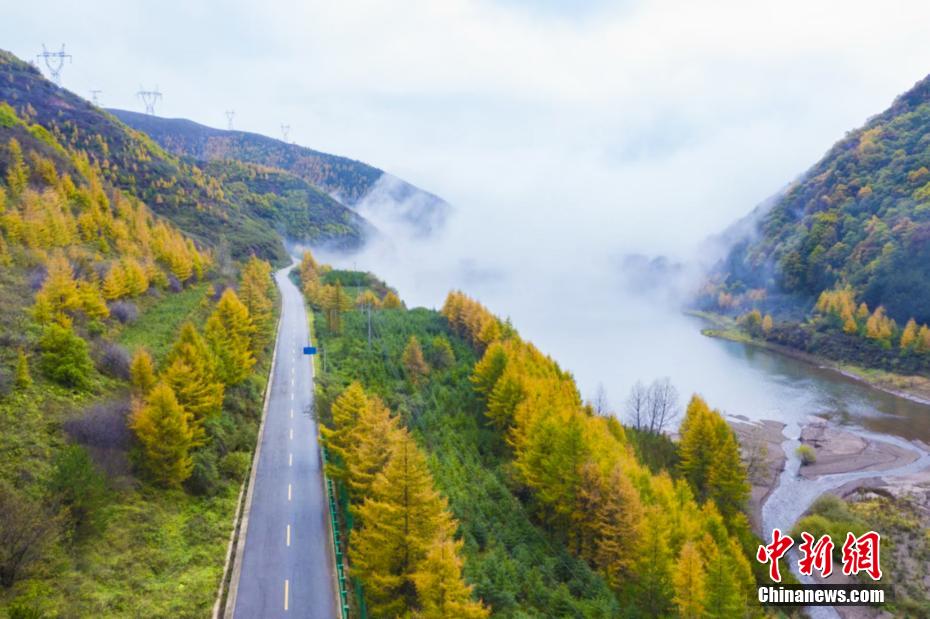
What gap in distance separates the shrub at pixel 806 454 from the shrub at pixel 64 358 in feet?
228

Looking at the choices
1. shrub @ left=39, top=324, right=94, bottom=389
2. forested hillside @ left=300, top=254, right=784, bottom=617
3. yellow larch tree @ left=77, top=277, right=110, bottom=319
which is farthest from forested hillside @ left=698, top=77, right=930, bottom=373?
yellow larch tree @ left=77, top=277, right=110, bottom=319

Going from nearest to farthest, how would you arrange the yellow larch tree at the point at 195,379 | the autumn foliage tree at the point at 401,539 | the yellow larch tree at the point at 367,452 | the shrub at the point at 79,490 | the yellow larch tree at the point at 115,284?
the autumn foliage tree at the point at 401,539
the shrub at the point at 79,490
the yellow larch tree at the point at 367,452
the yellow larch tree at the point at 195,379
the yellow larch tree at the point at 115,284

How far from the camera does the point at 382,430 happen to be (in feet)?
99.2

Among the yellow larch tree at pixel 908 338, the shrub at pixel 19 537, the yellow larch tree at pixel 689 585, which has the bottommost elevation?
the yellow larch tree at pixel 689 585

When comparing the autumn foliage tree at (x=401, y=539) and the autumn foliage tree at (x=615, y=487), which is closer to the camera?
the autumn foliage tree at (x=401, y=539)

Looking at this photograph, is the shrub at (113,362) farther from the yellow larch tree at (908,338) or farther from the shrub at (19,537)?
the yellow larch tree at (908,338)

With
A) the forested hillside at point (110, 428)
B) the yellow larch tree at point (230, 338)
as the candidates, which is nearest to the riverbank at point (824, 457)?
the forested hillside at point (110, 428)

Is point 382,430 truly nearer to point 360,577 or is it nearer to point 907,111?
point 360,577

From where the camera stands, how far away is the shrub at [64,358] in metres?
33.4

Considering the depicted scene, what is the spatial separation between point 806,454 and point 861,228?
104 metres

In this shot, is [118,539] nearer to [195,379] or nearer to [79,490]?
[79,490]

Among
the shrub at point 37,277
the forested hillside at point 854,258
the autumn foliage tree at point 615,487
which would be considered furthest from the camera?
the forested hillside at point 854,258

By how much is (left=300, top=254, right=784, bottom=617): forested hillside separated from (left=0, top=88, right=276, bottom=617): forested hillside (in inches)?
276

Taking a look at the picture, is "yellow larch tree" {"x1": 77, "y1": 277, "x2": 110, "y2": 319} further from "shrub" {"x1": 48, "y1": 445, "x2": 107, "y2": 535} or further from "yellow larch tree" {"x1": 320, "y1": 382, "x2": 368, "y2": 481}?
"yellow larch tree" {"x1": 320, "y1": 382, "x2": 368, "y2": 481}
